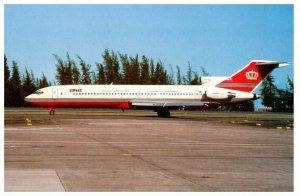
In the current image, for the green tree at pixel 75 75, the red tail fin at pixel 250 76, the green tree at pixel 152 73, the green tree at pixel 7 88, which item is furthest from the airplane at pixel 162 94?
the green tree at pixel 152 73

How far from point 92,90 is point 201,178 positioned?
38384 mm

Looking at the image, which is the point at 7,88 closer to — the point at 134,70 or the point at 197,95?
the point at 134,70

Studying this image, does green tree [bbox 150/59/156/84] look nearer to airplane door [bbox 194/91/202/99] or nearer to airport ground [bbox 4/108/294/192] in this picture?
airplane door [bbox 194/91/202/99]

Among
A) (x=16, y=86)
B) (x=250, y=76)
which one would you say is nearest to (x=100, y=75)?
(x=16, y=86)

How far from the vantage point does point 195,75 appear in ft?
278

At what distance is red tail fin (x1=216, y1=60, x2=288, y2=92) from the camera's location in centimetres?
5225

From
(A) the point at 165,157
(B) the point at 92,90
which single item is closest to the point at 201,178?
(A) the point at 165,157

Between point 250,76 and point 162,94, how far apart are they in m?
10.0
